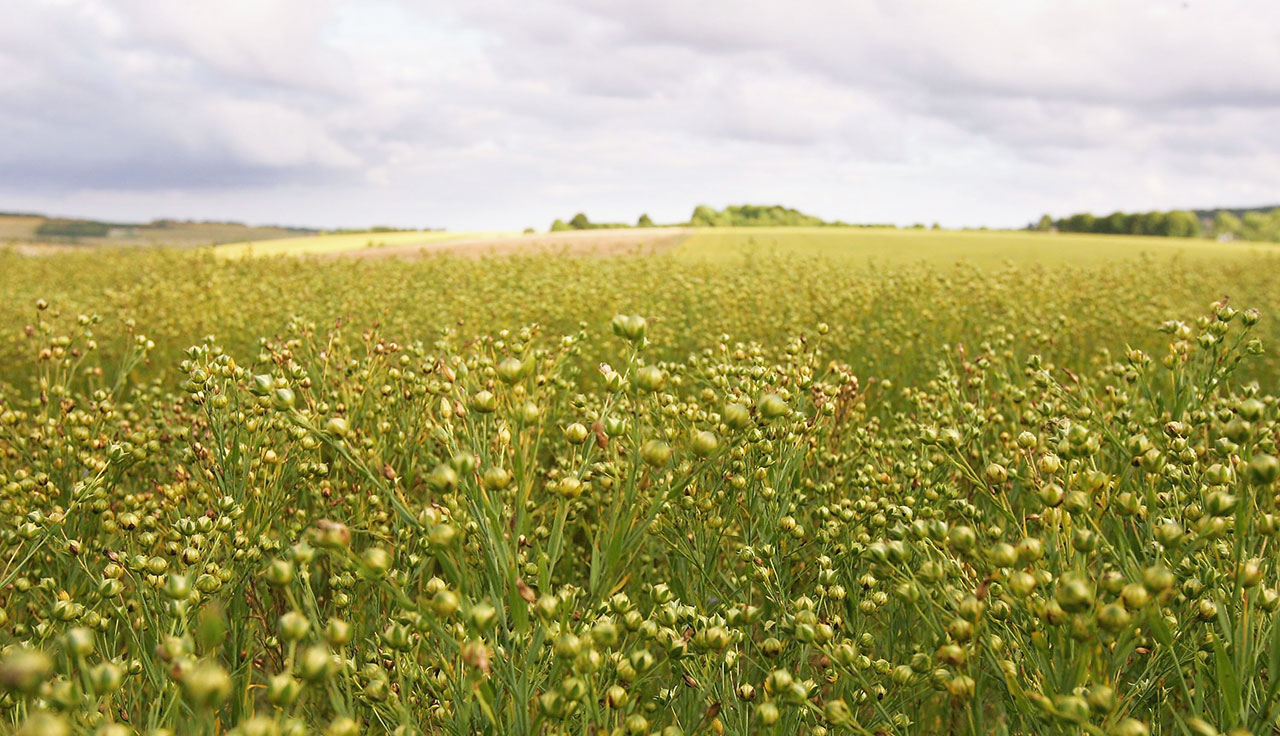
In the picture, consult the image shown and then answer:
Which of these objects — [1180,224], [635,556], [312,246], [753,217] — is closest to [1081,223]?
[1180,224]

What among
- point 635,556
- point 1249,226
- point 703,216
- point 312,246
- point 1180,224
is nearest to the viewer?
point 635,556

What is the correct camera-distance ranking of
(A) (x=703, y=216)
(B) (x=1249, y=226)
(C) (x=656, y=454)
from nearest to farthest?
(C) (x=656, y=454), (A) (x=703, y=216), (B) (x=1249, y=226)

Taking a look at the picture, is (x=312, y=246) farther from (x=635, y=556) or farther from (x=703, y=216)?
(x=703, y=216)

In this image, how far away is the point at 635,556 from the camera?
2.58 metres

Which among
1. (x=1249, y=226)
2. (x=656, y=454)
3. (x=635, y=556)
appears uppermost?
(x=1249, y=226)

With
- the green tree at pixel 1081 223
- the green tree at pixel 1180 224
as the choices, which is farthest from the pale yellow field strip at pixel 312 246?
the green tree at pixel 1180 224

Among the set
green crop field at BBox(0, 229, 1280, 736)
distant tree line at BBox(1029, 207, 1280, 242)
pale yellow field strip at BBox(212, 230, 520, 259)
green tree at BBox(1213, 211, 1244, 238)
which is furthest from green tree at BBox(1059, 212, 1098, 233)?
green crop field at BBox(0, 229, 1280, 736)

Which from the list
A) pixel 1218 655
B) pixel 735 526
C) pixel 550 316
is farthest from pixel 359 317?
pixel 1218 655

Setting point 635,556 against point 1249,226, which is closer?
point 635,556

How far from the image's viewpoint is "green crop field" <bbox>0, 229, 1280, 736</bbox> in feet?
3.94

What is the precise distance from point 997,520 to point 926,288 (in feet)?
15.3

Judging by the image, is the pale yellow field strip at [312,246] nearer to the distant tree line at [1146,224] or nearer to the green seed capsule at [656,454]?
the green seed capsule at [656,454]

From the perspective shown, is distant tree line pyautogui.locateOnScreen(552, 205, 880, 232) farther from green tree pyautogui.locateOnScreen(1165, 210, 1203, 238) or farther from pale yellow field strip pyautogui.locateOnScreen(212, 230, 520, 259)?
green tree pyautogui.locateOnScreen(1165, 210, 1203, 238)

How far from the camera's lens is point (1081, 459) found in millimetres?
1488
